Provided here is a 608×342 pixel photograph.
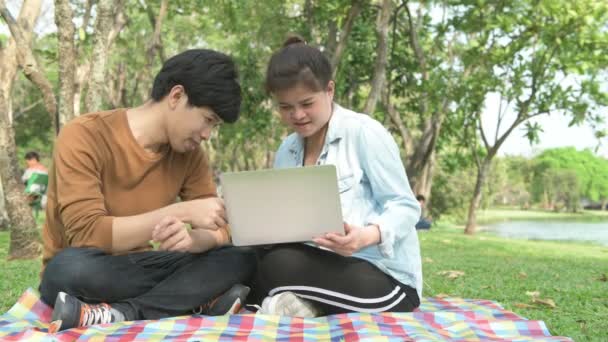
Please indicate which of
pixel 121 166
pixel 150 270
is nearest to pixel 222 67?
pixel 121 166

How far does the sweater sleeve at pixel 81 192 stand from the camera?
2.45 m

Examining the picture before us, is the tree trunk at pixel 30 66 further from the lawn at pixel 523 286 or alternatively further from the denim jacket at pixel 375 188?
the denim jacket at pixel 375 188

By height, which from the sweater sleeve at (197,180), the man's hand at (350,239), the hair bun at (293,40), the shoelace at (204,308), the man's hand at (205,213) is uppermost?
the hair bun at (293,40)

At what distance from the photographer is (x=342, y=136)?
2801mm

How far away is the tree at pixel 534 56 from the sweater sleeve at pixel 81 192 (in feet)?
21.0

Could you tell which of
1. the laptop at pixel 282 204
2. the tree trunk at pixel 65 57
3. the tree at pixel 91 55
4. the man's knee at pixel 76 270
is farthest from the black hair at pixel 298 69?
the tree trunk at pixel 65 57

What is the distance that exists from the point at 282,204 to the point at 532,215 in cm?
3704

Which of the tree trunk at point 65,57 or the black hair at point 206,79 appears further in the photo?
the tree trunk at point 65,57

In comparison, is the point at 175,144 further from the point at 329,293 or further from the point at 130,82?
the point at 130,82

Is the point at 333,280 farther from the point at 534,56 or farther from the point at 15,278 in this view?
the point at 534,56

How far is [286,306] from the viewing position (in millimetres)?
2713

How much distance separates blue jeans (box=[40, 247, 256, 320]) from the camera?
8.36 ft

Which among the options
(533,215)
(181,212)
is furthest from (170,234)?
(533,215)

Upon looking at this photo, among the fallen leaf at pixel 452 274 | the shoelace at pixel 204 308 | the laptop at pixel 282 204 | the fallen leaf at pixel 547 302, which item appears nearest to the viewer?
the laptop at pixel 282 204
